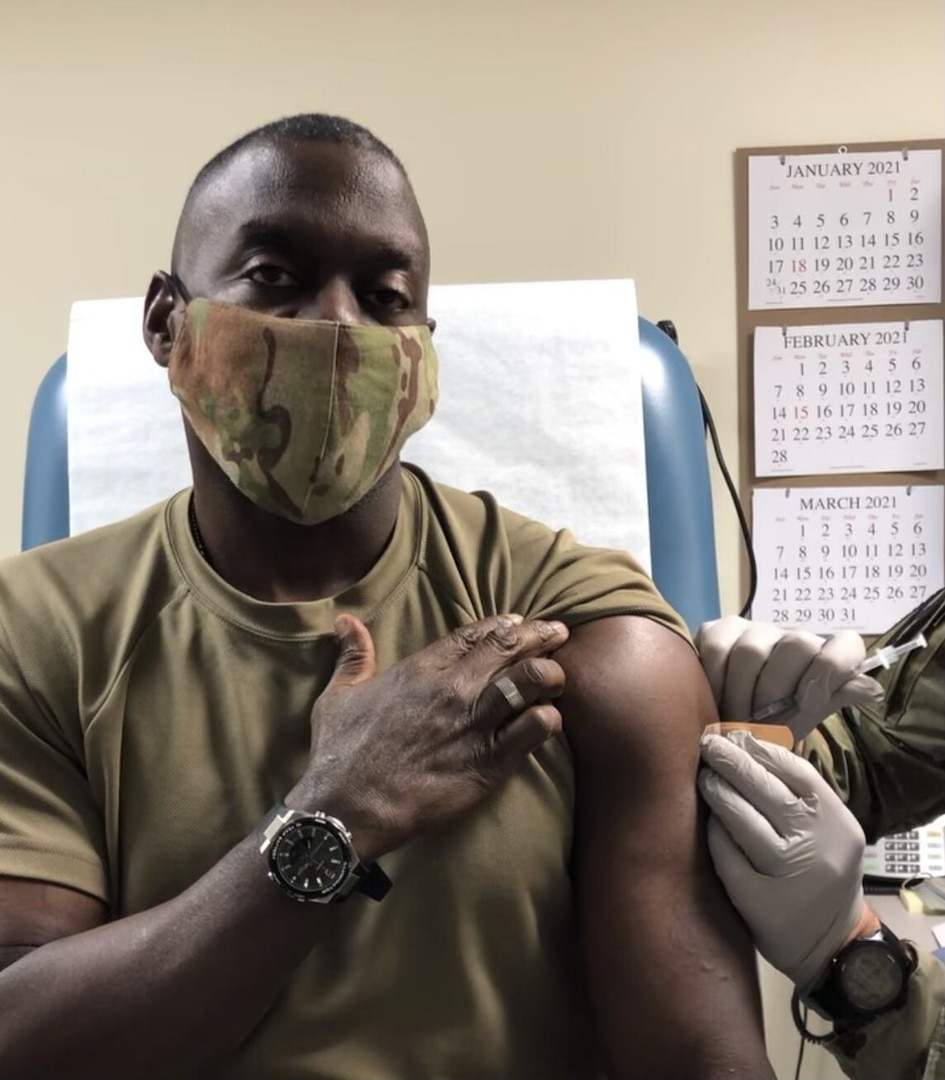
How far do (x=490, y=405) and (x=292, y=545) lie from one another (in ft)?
1.74

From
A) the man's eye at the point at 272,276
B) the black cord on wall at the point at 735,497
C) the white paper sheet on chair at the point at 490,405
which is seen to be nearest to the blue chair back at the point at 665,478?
the white paper sheet on chair at the point at 490,405

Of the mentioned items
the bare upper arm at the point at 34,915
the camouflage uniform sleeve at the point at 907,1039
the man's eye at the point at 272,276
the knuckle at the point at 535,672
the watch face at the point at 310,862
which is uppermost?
the man's eye at the point at 272,276

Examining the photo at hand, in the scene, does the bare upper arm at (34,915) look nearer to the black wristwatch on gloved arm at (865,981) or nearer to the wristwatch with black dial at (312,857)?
the wristwatch with black dial at (312,857)

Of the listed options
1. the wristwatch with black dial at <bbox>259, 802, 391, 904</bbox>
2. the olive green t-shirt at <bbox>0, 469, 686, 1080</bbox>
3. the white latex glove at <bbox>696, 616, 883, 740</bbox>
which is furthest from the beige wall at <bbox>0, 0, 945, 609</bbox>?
the wristwatch with black dial at <bbox>259, 802, 391, 904</bbox>

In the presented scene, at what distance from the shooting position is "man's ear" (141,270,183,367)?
1056 mm

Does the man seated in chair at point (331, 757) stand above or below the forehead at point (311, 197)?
below

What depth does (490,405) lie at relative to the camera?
4.83 ft

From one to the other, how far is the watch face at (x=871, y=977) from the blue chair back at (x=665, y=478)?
456 mm

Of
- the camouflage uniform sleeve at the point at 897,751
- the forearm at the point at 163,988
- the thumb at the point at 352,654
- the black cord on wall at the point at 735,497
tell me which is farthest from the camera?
the black cord on wall at the point at 735,497

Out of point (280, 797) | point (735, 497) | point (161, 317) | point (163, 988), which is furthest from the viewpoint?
point (735, 497)

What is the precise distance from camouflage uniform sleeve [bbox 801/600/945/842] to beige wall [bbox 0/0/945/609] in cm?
60

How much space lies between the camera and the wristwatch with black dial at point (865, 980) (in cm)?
102

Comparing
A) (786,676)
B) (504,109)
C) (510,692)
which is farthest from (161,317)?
(504,109)

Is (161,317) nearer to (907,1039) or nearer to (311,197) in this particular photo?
(311,197)
